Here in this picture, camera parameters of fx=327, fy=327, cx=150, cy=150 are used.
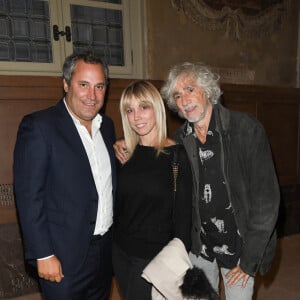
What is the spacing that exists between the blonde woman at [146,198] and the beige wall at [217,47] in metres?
2.06

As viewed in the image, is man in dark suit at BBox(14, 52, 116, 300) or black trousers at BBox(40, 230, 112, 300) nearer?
man in dark suit at BBox(14, 52, 116, 300)

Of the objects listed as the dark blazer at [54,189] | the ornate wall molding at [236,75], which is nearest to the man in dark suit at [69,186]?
the dark blazer at [54,189]

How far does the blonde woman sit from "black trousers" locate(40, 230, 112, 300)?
0.12 metres

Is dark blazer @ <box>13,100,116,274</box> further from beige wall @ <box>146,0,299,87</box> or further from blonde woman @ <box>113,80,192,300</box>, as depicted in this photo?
beige wall @ <box>146,0,299,87</box>

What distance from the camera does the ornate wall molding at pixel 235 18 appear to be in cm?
392

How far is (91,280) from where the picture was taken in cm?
191

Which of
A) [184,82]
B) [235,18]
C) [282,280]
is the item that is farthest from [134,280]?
[235,18]

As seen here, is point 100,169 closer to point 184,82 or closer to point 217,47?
point 184,82

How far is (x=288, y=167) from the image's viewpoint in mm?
4488

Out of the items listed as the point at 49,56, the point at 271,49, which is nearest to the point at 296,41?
the point at 271,49

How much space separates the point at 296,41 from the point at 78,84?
4122 mm

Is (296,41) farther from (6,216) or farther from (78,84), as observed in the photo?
(6,216)

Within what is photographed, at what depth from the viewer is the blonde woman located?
5.77ft

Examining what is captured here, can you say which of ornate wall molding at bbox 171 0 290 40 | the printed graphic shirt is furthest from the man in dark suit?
A: ornate wall molding at bbox 171 0 290 40
